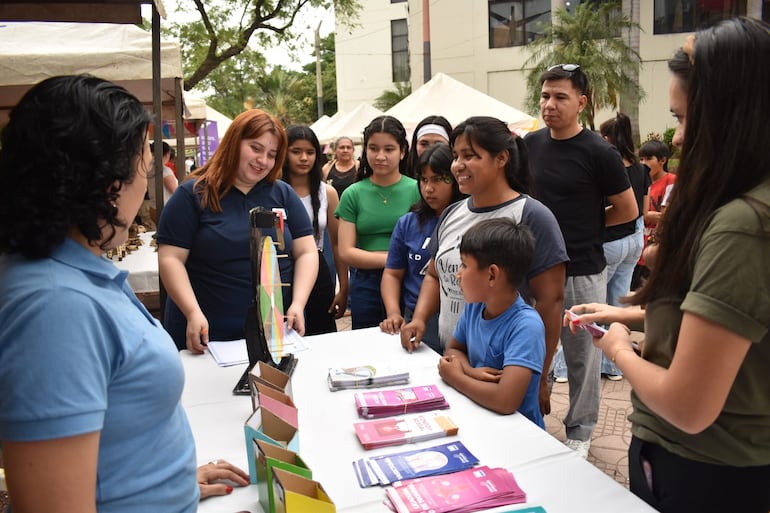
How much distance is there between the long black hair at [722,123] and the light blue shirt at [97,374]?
948 millimetres

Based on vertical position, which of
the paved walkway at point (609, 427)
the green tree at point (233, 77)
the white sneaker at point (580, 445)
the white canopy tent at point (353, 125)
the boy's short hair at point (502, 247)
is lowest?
the paved walkway at point (609, 427)

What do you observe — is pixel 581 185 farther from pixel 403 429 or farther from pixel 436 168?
pixel 403 429

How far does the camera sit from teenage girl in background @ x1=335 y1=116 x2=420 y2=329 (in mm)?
3223

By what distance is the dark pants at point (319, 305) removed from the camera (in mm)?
3287

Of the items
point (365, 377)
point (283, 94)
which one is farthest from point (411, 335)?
point (283, 94)

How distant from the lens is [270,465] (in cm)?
122

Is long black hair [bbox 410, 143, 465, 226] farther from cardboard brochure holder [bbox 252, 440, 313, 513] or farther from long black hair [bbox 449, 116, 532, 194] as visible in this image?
cardboard brochure holder [bbox 252, 440, 313, 513]

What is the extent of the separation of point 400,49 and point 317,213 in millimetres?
26401

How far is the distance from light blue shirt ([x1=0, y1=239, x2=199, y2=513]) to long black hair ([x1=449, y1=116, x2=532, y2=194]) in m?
1.47

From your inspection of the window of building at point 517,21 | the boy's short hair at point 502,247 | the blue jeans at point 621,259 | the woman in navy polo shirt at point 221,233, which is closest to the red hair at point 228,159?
the woman in navy polo shirt at point 221,233

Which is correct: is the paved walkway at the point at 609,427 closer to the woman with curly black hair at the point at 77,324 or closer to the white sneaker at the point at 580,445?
the white sneaker at the point at 580,445

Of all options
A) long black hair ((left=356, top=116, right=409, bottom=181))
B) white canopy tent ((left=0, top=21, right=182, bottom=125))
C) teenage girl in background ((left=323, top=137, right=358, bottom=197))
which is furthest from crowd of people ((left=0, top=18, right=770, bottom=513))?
teenage girl in background ((left=323, top=137, right=358, bottom=197))

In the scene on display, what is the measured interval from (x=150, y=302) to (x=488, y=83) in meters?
18.7

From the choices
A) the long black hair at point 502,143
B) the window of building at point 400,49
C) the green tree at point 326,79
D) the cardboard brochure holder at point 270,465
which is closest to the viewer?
the cardboard brochure holder at point 270,465
